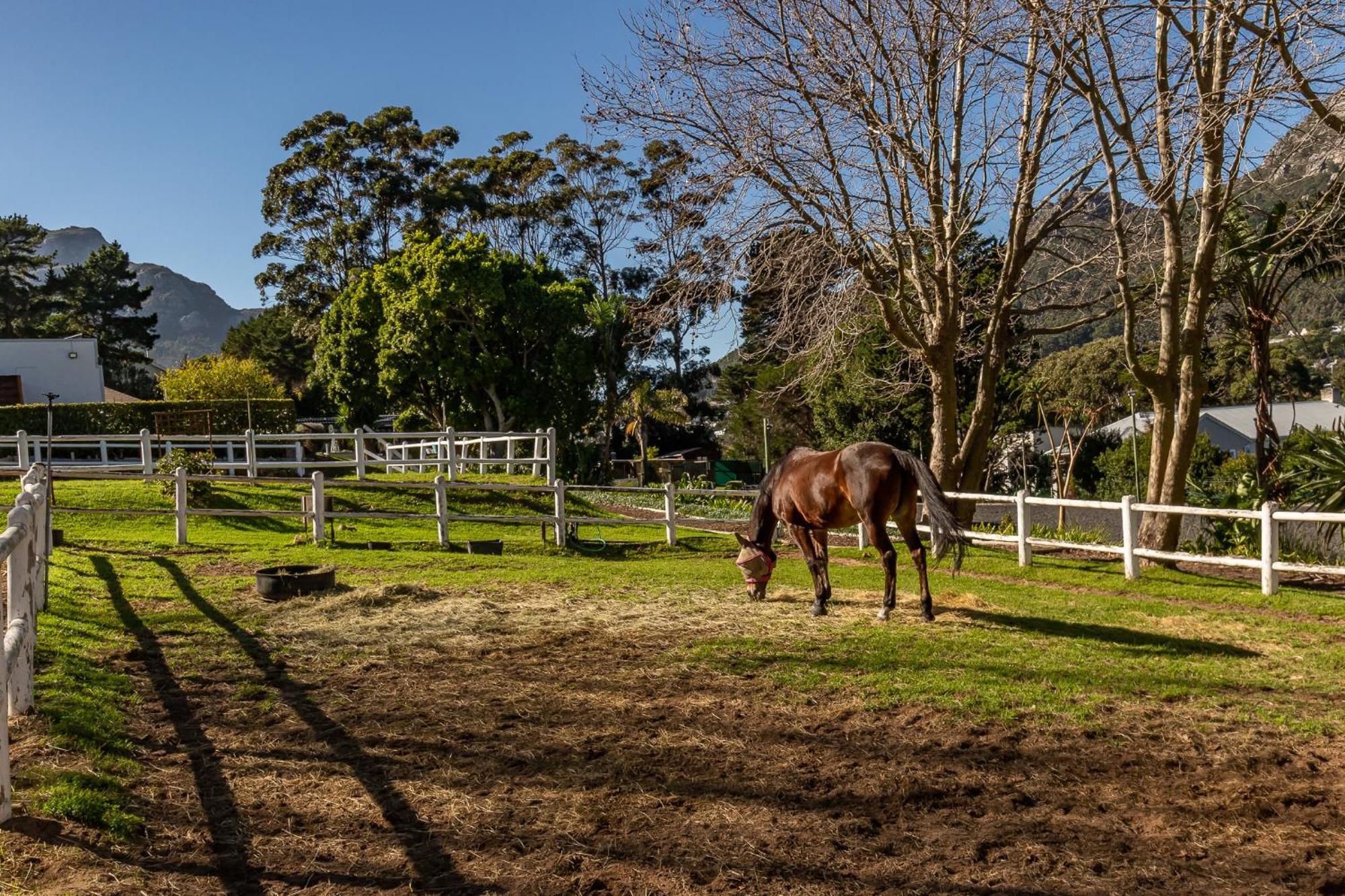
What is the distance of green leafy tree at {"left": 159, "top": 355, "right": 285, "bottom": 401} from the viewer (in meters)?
49.6

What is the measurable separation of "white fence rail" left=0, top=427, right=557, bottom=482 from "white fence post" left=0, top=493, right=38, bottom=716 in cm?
1157

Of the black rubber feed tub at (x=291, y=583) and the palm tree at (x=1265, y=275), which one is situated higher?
the palm tree at (x=1265, y=275)

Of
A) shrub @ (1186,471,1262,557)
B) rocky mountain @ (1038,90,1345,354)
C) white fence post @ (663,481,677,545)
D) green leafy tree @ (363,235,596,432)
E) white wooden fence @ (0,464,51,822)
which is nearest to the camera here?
white wooden fence @ (0,464,51,822)

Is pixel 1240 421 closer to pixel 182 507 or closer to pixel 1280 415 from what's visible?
pixel 1280 415

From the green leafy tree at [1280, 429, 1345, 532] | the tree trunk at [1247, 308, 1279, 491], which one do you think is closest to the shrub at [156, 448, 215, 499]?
the green leafy tree at [1280, 429, 1345, 532]

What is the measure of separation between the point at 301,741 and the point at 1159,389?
468 inches

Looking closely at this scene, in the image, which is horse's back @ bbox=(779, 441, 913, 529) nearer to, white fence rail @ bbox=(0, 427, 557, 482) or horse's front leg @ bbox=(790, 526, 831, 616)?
horse's front leg @ bbox=(790, 526, 831, 616)

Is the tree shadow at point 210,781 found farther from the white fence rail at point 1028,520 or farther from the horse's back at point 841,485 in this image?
the white fence rail at point 1028,520

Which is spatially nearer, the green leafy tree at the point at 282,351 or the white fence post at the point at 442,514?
the white fence post at the point at 442,514

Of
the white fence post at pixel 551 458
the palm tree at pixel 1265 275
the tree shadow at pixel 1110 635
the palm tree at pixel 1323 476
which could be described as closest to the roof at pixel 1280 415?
the palm tree at pixel 1265 275

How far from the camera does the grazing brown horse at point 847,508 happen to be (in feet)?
28.8

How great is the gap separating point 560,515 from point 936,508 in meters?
8.50

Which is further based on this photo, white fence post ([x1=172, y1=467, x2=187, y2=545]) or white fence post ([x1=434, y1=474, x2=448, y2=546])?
white fence post ([x1=434, y1=474, x2=448, y2=546])

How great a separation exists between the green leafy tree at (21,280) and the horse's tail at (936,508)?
72.9m
